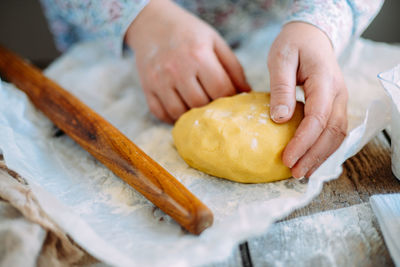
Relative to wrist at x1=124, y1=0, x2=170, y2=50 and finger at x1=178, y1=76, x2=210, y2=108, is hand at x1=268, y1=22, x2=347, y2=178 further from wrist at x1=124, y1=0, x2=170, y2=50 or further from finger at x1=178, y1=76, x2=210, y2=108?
wrist at x1=124, y1=0, x2=170, y2=50

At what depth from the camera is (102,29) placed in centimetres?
100

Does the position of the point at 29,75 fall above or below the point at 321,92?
above

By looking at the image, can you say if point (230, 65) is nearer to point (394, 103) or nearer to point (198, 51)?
point (198, 51)

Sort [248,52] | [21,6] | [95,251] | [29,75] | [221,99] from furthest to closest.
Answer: [21,6] < [248,52] < [29,75] < [221,99] < [95,251]

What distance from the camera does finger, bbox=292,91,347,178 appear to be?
26.2 inches

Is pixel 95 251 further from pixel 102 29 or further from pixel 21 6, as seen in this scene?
pixel 21 6

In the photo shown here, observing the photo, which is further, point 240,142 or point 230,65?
→ point 230,65

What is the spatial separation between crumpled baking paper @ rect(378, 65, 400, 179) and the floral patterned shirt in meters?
0.15

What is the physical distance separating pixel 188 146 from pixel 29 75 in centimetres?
51

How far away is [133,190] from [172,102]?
0.27 m

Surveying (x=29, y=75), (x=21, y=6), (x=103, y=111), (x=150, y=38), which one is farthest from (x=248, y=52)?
(x=21, y=6)

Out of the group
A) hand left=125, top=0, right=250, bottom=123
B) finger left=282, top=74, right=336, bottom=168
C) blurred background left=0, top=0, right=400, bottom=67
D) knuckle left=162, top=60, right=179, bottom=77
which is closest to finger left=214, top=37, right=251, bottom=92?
hand left=125, top=0, right=250, bottom=123

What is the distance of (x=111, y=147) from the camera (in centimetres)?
71

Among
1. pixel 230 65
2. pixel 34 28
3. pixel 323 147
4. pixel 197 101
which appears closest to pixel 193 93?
pixel 197 101
